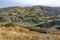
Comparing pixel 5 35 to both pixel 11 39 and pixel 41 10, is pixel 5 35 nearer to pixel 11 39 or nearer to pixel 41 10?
pixel 11 39

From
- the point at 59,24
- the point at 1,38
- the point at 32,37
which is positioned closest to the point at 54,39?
the point at 32,37

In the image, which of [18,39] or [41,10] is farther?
[41,10]

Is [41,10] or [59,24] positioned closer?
[59,24]

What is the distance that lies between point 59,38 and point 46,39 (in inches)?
31.4

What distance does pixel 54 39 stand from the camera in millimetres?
10242

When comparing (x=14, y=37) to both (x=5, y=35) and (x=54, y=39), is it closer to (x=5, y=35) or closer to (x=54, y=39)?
(x=5, y=35)

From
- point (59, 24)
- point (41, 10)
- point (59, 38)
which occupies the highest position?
point (59, 38)

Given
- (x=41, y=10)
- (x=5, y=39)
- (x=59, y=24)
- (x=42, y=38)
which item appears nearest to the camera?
(x=5, y=39)

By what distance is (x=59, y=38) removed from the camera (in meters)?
10.5

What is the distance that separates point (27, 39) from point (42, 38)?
2.47 feet

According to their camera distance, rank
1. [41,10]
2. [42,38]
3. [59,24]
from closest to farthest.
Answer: [42,38] → [59,24] → [41,10]

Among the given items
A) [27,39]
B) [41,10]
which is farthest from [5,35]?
[41,10]

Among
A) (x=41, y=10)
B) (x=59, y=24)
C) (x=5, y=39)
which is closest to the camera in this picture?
(x=5, y=39)

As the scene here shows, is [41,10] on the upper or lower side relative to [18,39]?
lower
